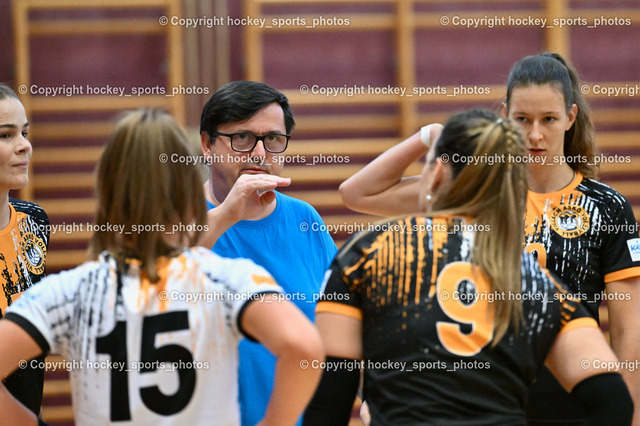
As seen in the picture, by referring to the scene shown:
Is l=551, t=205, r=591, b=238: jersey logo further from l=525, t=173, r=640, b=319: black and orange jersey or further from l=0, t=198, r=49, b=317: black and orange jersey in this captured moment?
l=0, t=198, r=49, b=317: black and orange jersey

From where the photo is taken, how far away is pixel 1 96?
1.96 meters

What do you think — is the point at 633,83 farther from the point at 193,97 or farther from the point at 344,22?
the point at 193,97

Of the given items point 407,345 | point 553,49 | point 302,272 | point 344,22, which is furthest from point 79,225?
point 407,345

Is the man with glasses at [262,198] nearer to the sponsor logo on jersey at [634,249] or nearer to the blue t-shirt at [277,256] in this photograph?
the blue t-shirt at [277,256]

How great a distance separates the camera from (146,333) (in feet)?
3.70

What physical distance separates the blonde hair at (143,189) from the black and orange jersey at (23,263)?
76cm

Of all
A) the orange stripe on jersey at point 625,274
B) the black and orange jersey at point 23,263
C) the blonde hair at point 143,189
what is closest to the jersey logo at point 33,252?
the black and orange jersey at point 23,263

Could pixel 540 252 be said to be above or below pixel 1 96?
below

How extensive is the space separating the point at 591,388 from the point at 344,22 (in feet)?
9.56

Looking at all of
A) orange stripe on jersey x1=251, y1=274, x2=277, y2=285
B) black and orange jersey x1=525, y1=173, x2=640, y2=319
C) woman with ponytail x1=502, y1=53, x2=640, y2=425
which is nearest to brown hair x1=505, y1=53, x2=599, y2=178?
woman with ponytail x1=502, y1=53, x2=640, y2=425

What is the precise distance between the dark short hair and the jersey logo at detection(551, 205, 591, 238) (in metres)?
0.78

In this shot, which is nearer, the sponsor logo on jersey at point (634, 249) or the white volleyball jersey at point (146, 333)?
the white volleyball jersey at point (146, 333)

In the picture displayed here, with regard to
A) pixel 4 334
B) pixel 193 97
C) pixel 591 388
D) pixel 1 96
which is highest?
pixel 193 97

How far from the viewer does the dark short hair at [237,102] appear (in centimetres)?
186
